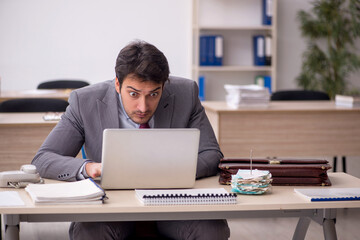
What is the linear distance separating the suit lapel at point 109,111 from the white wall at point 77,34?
4.75m

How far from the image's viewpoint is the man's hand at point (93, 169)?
6.49 feet

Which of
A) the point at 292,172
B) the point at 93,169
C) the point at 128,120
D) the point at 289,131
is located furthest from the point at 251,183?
the point at 289,131

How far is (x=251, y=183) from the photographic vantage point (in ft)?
6.17

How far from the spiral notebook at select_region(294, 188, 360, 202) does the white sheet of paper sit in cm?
89

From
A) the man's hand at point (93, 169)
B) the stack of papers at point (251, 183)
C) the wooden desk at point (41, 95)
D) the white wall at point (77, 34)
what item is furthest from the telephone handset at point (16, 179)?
the white wall at point (77, 34)

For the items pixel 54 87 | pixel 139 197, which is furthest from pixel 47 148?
pixel 54 87

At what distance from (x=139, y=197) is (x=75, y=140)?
2.02 ft

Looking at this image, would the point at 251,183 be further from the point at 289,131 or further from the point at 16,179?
the point at 289,131

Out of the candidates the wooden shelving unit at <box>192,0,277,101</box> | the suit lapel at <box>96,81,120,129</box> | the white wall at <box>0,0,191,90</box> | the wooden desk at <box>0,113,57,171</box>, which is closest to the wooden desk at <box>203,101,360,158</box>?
the wooden desk at <box>0,113,57,171</box>

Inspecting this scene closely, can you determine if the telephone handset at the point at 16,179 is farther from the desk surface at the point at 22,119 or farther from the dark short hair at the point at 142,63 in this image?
the desk surface at the point at 22,119

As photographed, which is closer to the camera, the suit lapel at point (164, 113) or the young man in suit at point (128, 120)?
the young man in suit at point (128, 120)

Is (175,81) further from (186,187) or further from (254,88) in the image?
(254,88)

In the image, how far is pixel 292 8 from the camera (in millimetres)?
7469

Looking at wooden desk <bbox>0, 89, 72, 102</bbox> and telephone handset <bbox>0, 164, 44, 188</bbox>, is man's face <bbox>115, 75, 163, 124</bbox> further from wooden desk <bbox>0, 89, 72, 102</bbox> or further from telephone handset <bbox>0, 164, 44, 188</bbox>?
wooden desk <bbox>0, 89, 72, 102</bbox>
